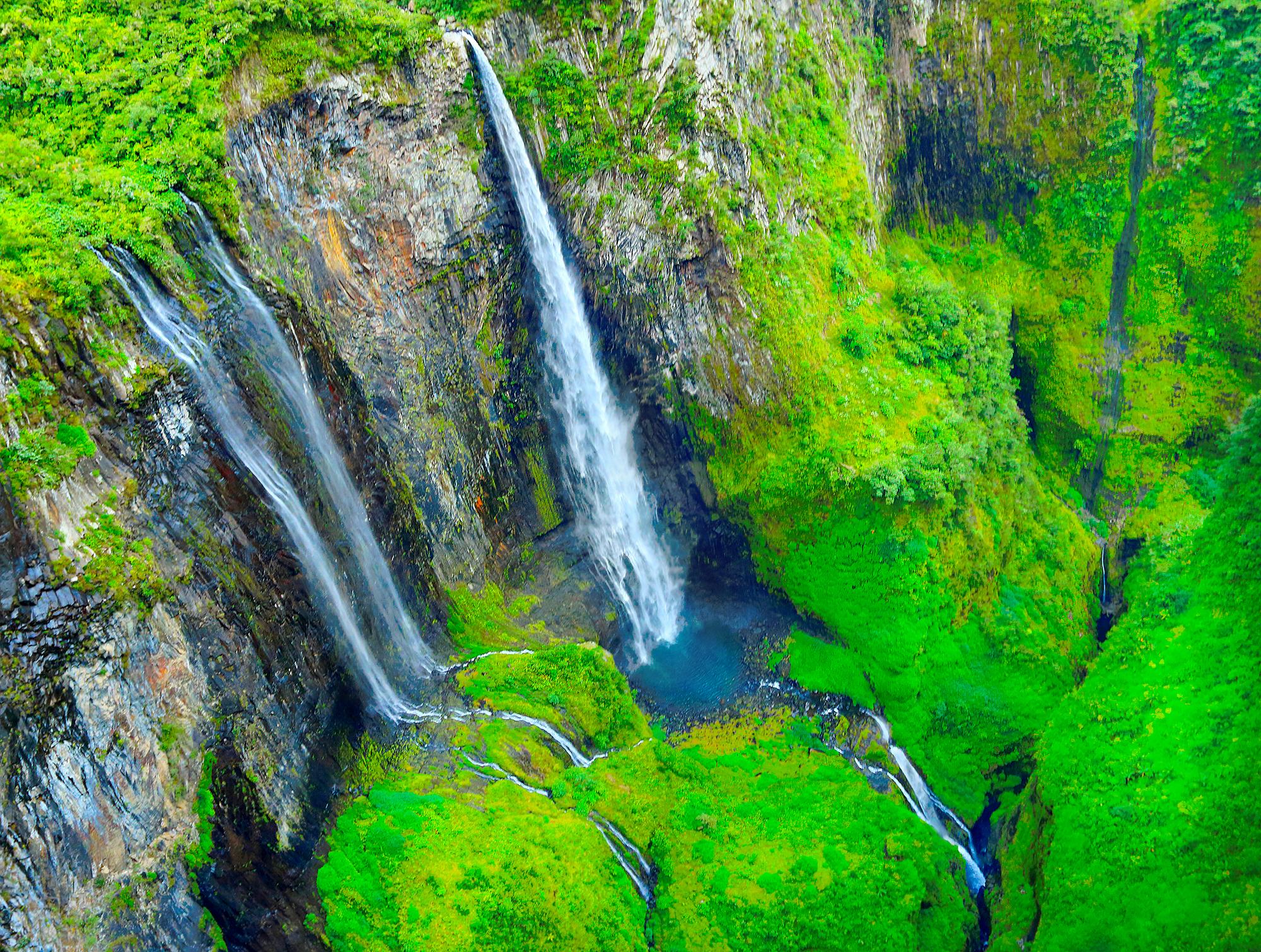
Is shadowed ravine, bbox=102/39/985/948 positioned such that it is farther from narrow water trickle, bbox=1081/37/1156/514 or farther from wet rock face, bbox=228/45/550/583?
narrow water trickle, bbox=1081/37/1156/514

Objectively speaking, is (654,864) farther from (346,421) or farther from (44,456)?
(44,456)

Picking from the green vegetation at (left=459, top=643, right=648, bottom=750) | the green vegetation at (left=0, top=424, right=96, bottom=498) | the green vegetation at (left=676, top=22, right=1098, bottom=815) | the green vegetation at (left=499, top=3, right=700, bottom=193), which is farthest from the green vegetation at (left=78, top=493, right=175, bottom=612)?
the green vegetation at (left=499, top=3, right=700, bottom=193)

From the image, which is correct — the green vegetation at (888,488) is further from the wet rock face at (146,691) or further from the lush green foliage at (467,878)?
the wet rock face at (146,691)

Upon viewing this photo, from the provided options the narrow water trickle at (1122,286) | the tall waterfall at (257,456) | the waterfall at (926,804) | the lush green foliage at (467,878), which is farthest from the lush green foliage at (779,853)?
the narrow water trickle at (1122,286)

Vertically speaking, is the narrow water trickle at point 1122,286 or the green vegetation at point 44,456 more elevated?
the green vegetation at point 44,456

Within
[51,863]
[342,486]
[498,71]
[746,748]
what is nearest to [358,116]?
[498,71]

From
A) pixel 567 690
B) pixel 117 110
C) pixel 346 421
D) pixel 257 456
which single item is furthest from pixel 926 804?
pixel 117 110
